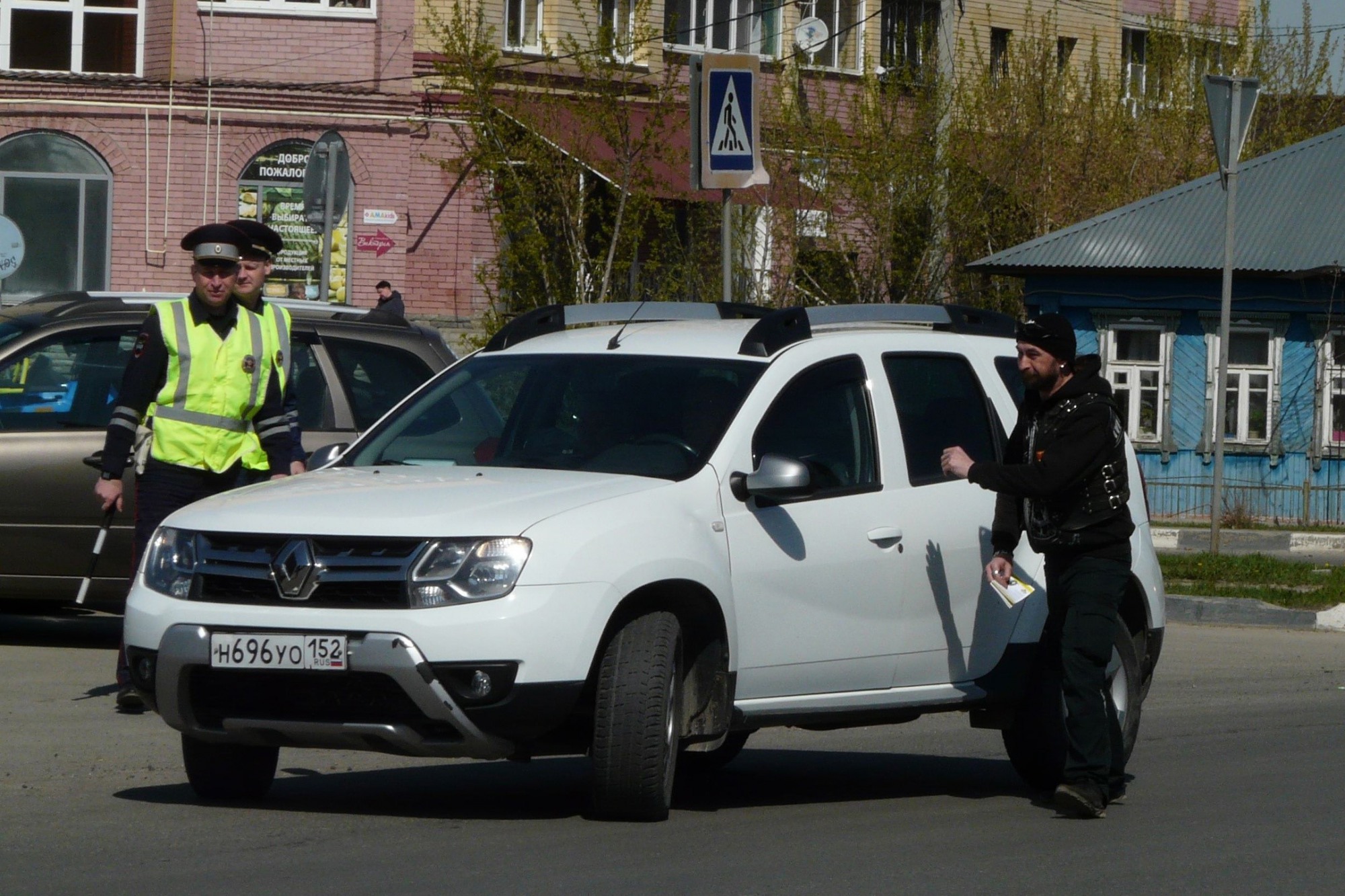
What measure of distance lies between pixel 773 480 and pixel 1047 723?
5.84 ft

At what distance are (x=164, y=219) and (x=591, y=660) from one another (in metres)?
24.8

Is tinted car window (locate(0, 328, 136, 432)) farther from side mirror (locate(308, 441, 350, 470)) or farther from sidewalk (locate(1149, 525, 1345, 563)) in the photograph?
sidewalk (locate(1149, 525, 1345, 563))

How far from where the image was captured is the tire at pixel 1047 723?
8.30 m

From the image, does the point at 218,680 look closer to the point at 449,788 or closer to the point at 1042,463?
the point at 449,788

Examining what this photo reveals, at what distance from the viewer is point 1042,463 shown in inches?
307

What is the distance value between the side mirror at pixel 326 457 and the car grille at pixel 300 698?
50.1 inches

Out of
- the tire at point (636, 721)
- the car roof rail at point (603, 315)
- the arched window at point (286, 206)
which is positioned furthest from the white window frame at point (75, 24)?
the tire at point (636, 721)

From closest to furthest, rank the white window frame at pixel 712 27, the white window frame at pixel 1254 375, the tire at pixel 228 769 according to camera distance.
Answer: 1. the tire at pixel 228 769
2. the white window frame at pixel 1254 375
3. the white window frame at pixel 712 27

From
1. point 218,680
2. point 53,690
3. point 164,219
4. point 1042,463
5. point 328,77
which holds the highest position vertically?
point 328,77

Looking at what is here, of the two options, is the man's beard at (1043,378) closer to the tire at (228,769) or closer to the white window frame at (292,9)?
the tire at (228,769)

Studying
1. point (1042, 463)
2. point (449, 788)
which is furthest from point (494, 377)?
point (1042, 463)

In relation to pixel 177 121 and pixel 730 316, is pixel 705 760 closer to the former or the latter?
pixel 730 316

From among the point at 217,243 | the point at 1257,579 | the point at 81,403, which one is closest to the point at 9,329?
the point at 81,403

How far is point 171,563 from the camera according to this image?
6957 mm
